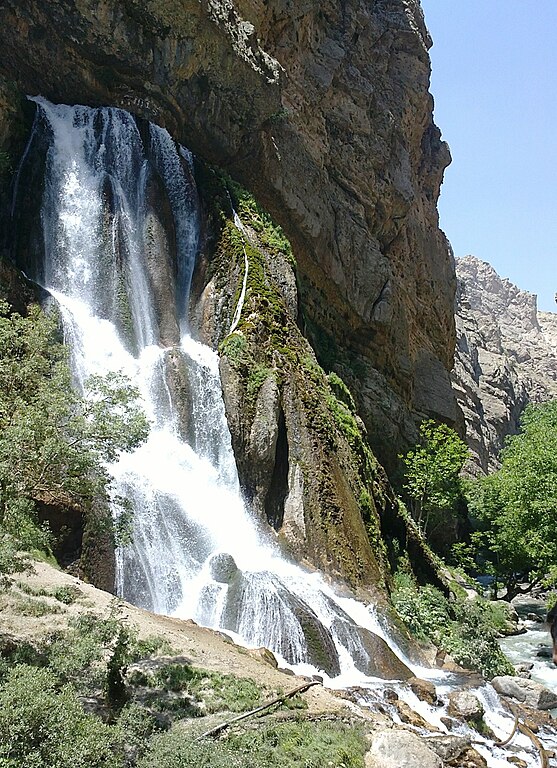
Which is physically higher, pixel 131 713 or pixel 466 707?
pixel 131 713

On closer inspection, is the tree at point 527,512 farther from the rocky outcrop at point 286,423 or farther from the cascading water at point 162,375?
the cascading water at point 162,375

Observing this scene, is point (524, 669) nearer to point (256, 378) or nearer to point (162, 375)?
point (256, 378)

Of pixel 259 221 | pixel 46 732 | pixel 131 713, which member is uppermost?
pixel 259 221

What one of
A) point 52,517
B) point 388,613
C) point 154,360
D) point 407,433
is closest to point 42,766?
point 52,517

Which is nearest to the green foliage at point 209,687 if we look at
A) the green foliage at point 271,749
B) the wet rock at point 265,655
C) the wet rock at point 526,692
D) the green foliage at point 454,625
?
the green foliage at point 271,749

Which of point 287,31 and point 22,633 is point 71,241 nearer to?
point 22,633

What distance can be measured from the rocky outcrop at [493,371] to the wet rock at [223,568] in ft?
143

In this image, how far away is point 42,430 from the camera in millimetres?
9562

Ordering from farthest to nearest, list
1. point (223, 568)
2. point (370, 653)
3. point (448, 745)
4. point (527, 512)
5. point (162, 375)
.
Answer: point (527, 512)
point (162, 375)
point (223, 568)
point (370, 653)
point (448, 745)

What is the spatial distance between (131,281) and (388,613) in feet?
52.3

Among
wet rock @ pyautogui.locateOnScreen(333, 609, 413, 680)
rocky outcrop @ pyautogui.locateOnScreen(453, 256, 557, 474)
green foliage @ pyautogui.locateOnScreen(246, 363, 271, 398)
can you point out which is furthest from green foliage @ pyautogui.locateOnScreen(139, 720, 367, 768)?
rocky outcrop @ pyautogui.locateOnScreen(453, 256, 557, 474)

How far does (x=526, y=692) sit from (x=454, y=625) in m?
4.65

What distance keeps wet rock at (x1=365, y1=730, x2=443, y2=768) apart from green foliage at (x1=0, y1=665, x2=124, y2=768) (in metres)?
3.39

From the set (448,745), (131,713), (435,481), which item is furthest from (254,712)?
(435,481)
